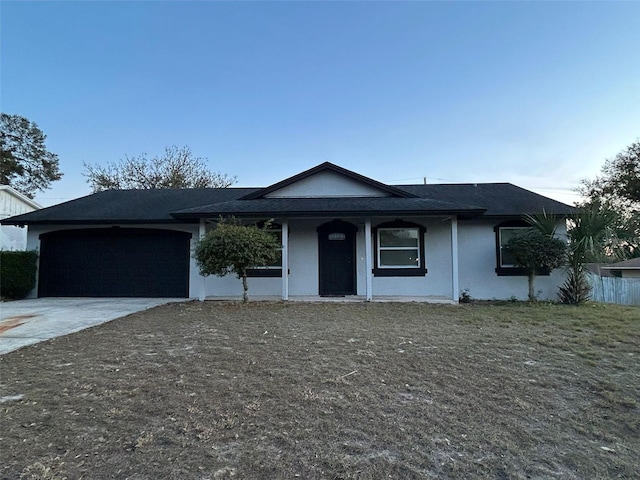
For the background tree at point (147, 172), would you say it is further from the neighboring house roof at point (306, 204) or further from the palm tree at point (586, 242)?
the palm tree at point (586, 242)

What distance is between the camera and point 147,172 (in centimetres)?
2684

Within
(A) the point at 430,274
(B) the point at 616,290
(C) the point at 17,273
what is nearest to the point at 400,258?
(A) the point at 430,274

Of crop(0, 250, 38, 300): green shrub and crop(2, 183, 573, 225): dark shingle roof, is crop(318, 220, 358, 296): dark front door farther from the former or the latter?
crop(0, 250, 38, 300): green shrub

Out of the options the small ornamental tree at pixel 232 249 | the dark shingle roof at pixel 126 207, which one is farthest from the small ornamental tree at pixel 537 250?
the dark shingle roof at pixel 126 207

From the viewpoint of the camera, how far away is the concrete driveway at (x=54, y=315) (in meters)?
6.37

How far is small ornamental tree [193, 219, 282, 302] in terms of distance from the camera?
934cm

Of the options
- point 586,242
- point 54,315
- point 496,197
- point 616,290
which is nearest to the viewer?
point 54,315

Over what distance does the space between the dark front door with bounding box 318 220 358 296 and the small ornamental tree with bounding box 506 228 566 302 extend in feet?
15.8

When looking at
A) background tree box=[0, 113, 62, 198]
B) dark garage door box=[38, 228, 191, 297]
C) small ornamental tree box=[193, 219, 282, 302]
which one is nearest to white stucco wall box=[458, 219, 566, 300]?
small ornamental tree box=[193, 219, 282, 302]

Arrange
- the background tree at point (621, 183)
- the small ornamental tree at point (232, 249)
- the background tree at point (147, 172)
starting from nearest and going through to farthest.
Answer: the small ornamental tree at point (232, 249)
the background tree at point (147, 172)
the background tree at point (621, 183)

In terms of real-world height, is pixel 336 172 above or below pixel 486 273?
above

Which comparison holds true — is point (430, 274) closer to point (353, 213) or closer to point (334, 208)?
point (353, 213)

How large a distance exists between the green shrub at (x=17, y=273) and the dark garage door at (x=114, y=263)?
34 cm

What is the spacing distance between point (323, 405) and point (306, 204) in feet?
26.7
